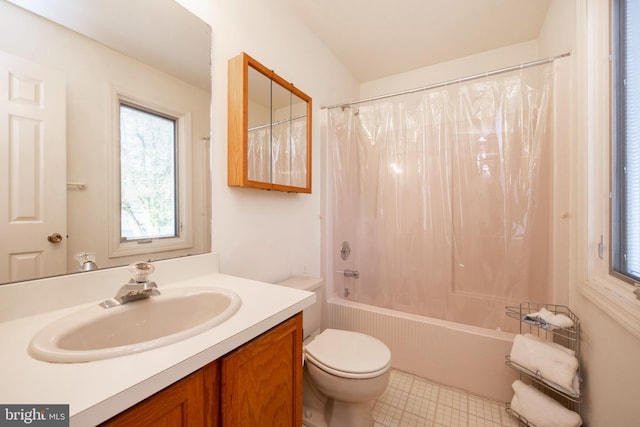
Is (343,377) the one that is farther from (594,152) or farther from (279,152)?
(594,152)

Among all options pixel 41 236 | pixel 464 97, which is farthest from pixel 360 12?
pixel 41 236

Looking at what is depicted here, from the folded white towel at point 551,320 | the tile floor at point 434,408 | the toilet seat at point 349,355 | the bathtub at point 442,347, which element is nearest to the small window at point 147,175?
Result: the toilet seat at point 349,355

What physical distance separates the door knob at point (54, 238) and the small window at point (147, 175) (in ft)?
0.51

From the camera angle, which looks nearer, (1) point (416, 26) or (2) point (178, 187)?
(2) point (178, 187)

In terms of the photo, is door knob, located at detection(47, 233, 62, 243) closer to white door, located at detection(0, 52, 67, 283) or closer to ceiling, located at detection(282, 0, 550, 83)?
white door, located at detection(0, 52, 67, 283)

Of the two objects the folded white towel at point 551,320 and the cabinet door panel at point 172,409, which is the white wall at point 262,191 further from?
the folded white towel at point 551,320

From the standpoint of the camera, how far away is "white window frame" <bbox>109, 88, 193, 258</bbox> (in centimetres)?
87

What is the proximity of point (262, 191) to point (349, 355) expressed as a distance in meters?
0.98

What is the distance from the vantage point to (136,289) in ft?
2.60

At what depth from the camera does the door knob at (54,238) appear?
757mm

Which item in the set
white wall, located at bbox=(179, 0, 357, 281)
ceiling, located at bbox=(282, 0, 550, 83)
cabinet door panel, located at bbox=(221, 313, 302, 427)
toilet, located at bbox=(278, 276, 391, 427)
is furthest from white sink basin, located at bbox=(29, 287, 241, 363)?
ceiling, located at bbox=(282, 0, 550, 83)

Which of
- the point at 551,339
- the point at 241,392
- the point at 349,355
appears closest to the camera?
the point at 241,392

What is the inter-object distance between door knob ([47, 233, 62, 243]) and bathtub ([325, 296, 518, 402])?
160 centimetres

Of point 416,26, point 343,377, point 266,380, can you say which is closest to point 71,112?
point 266,380
